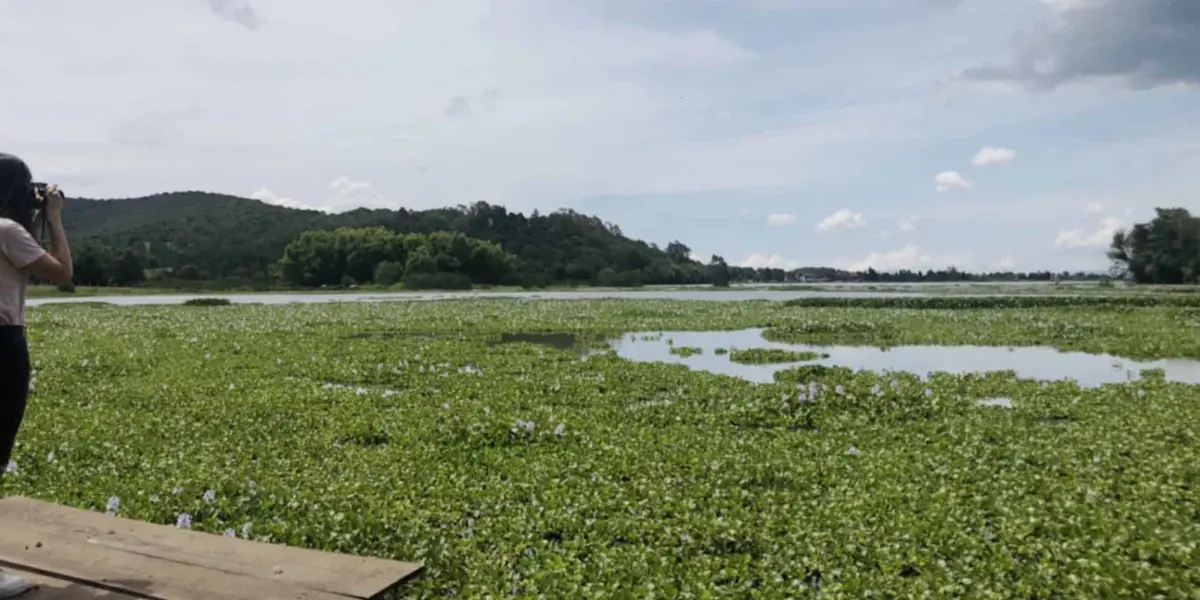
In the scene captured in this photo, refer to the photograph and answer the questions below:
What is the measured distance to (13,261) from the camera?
4227 mm

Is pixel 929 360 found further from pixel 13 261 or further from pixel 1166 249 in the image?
pixel 1166 249

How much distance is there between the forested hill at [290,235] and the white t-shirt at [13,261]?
356ft

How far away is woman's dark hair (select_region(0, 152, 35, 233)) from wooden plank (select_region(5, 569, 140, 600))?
72.8 inches

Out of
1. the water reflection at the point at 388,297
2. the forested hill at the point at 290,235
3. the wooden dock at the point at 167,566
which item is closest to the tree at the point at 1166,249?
the water reflection at the point at 388,297

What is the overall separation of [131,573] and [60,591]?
31cm

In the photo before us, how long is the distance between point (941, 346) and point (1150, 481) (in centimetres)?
1656

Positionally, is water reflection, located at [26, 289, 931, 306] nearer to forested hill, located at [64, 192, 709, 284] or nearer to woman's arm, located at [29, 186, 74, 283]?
forested hill, located at [64, 192, 709, 284]

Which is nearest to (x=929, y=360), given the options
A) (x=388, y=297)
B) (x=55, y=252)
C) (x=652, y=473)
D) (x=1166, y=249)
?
(x=652, y=473)

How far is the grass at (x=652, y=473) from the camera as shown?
5.52m

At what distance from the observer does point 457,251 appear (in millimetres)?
109938

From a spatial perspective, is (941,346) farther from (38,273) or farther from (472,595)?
(38,273)

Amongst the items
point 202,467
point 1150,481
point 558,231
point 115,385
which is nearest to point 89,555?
point 202,467

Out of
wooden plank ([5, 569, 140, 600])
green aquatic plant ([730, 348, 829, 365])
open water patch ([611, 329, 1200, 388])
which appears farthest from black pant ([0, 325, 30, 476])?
green aquatic plant ([730, 348, 829, 365])

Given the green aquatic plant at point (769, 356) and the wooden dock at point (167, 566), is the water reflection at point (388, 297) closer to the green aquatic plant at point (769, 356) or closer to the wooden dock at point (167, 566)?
the green aquatic plant at point (769, 356)
